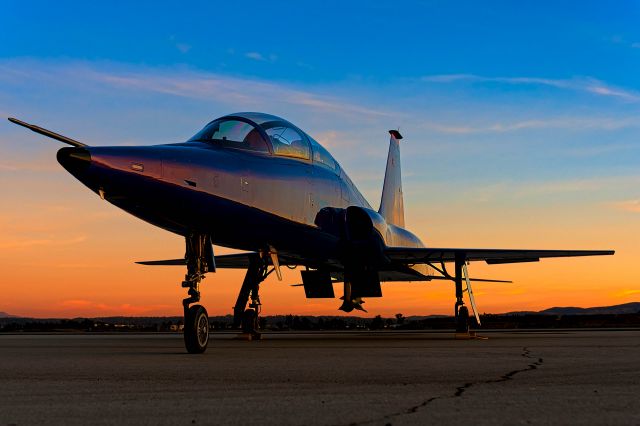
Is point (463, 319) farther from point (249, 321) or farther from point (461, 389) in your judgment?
point (461, 389)

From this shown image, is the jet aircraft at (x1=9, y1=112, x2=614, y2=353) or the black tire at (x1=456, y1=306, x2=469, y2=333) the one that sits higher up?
the jet aircraft at (x1=9, y1=112, x2=614, y2=353)

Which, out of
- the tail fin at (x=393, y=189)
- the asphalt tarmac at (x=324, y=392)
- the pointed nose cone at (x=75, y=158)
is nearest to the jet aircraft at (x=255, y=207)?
the pointed nose cone at (x=75, y=158)

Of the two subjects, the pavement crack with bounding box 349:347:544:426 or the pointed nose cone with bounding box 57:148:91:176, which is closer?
the pavement crack with bounding box 349:347:544:426

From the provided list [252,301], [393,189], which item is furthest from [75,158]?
[393,189]

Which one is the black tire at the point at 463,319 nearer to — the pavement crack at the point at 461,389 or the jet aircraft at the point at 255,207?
the jet aircraft at the point at 255,207

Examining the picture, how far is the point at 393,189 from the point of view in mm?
30703

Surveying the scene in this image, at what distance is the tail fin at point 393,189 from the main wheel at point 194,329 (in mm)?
17675

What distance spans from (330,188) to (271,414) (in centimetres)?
1204

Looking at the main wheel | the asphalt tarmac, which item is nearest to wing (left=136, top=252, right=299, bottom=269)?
the main wheel

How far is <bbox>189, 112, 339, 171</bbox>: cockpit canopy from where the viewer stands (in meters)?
14.0

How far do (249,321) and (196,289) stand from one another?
7.37m

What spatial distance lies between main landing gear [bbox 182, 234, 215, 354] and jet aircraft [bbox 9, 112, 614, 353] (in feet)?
0.06

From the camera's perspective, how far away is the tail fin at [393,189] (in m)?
30.0

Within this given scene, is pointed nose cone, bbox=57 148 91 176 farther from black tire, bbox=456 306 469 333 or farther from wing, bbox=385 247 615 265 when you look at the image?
→ black tire, bbox=456 306 469 333
